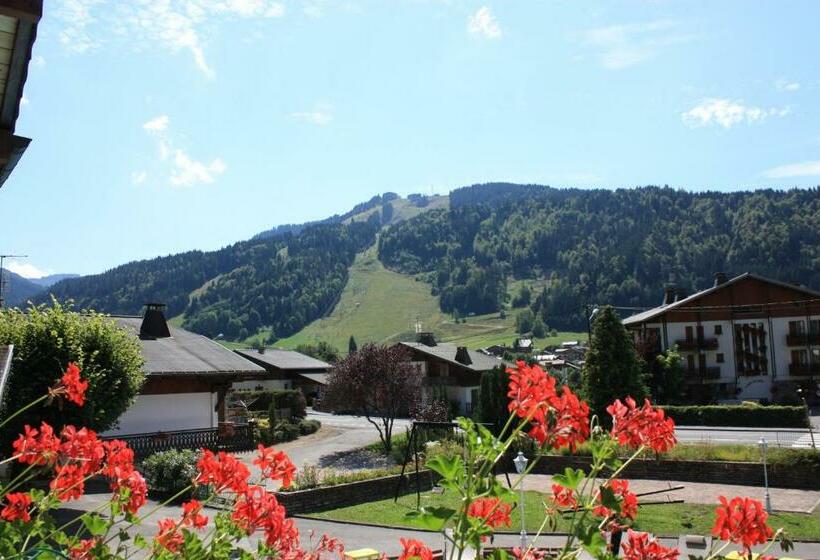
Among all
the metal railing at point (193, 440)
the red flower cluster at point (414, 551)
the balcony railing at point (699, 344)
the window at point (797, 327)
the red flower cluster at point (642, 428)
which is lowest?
the metal railing at point (193, 440)

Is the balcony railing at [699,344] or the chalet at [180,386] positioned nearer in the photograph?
the chalet at [180,386]

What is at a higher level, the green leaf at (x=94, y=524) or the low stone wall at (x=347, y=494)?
the green leaf at (x=94, y=524)

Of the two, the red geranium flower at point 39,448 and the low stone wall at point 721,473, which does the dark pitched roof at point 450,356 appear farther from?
the red geranium flower at point 39,448

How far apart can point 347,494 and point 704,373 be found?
1734 inches

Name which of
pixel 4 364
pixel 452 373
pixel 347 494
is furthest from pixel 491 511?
pixel 452 373

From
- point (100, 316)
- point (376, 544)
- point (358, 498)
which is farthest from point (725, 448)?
point (100, 316)

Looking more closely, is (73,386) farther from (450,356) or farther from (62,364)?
(450,356)

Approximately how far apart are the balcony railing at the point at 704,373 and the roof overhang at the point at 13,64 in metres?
58.7

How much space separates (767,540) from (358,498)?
19657mm

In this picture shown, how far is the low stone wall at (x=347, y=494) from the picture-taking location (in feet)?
63.4

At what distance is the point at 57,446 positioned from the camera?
11.6 feet

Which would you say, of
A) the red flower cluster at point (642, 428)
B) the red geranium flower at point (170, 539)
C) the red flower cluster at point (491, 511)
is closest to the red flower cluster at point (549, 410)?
the red flower cluster at point (642, 428)

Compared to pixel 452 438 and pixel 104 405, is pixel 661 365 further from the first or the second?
pixel 104 405

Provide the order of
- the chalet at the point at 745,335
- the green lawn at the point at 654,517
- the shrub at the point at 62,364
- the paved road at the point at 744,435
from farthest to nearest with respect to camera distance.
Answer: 1. the chalet at the point at 745,335
2. the paved road at the point at 744,435
3. the shrub at the point at 62,364
4. the green lawn at the point at 654,517
